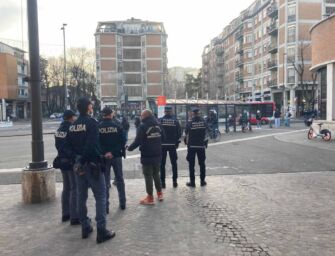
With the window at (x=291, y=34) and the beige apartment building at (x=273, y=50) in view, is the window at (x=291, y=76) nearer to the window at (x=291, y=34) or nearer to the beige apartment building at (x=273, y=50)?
the beige apartment building at (x=273, y=50)

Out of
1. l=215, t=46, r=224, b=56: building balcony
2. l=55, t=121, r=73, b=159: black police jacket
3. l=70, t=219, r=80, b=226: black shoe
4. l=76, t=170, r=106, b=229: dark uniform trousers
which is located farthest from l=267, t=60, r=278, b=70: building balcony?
l=76, t=170, r=106, b=229: dark uniform trousers

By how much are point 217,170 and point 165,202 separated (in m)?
3.69

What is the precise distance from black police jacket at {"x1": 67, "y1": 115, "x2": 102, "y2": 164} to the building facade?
16.3 metres

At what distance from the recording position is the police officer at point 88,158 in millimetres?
4664

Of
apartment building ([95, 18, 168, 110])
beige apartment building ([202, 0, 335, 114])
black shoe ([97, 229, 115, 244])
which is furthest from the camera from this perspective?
apartment building ([95, 18, 168, 110])

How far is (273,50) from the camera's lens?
184 ft

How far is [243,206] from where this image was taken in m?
6.18

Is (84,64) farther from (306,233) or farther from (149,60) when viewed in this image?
(306,233)

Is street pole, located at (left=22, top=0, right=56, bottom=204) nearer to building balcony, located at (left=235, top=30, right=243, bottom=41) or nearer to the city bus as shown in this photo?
the city bus

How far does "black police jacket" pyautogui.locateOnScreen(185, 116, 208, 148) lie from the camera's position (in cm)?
793

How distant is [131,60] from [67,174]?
8028 cm

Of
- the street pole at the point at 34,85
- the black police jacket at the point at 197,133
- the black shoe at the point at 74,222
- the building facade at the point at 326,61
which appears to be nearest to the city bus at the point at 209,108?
the building facade at the point at 326,61

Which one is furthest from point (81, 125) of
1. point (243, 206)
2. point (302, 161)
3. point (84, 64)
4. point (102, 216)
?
point (84, 64)

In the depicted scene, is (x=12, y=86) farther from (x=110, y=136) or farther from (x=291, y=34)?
(x=110, y=136)
